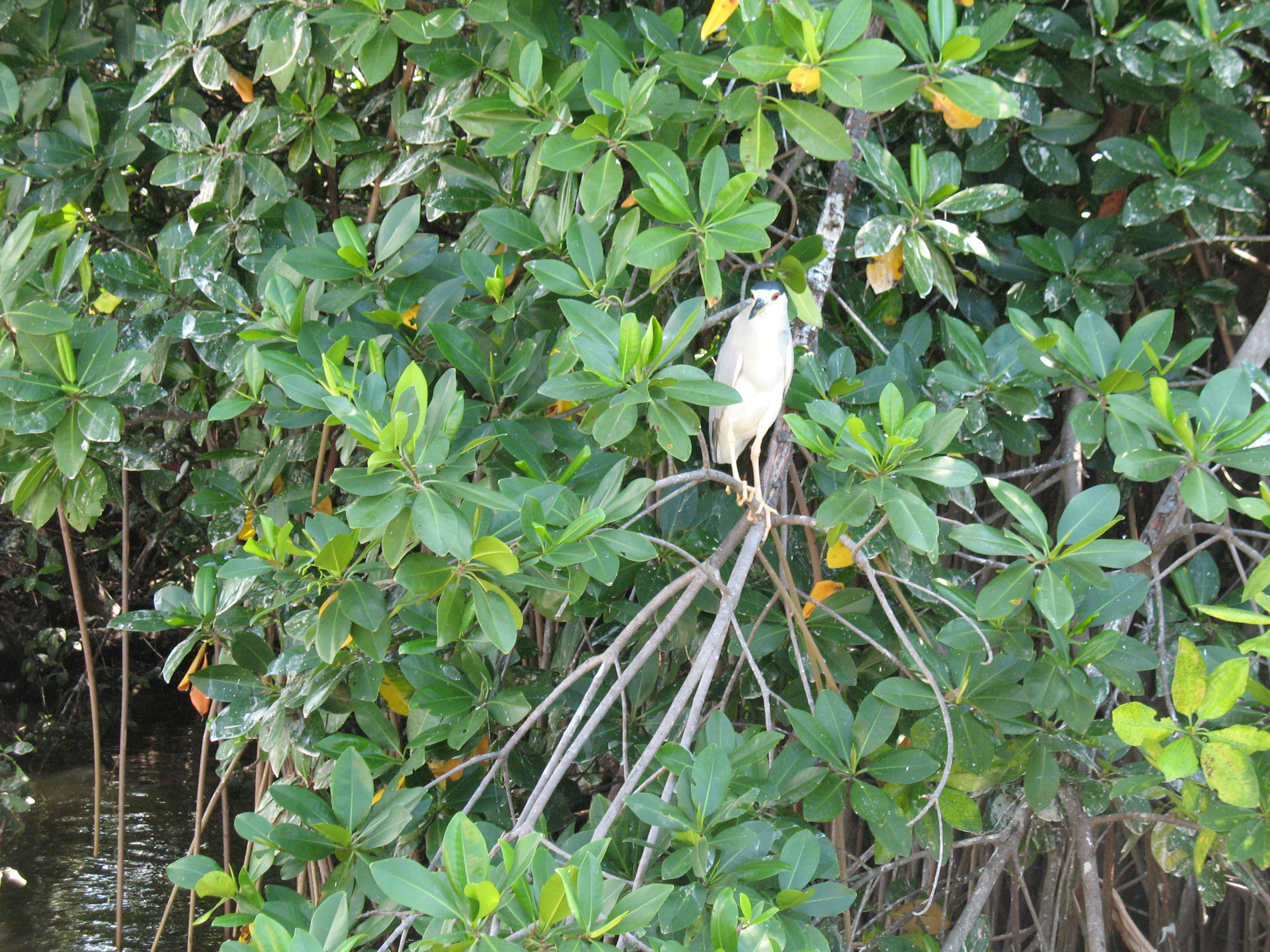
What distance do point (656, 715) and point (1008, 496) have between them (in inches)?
28.4

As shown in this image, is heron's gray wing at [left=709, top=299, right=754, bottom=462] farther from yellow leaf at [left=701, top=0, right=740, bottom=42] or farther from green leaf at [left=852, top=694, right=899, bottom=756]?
green leaf at [left=852, top=694, right=899, bottom=756]

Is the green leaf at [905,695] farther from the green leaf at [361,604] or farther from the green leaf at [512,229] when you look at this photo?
the green leaf at [512,229]

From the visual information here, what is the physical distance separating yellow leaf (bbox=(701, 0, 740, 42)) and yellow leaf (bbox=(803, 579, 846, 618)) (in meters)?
0.88

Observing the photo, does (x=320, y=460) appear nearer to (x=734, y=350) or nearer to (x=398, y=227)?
(x=398, y=227)

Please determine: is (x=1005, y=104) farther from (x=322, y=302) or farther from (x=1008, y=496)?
(x=322, y=302)

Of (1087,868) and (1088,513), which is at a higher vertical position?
(1088,513)

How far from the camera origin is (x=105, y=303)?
1943 millimetres

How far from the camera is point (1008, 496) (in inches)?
46.6

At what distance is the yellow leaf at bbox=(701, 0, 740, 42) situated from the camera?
4.28ft

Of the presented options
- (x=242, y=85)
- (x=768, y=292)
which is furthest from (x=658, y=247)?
(x=242, y=85)

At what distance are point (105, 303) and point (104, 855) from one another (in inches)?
111

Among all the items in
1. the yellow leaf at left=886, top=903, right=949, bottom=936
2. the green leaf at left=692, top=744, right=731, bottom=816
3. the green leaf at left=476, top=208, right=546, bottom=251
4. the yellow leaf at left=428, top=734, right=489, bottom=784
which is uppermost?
the green leaf at left=476, top=208, right=546, bottom=251

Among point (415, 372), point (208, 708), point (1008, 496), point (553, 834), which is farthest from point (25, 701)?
point (1008, 496)

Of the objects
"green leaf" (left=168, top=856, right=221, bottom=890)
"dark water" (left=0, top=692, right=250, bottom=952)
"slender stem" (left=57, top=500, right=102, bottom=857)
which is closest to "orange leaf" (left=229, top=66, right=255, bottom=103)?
"slender stem" (left=57, top=500, right=102, bottom=857)
